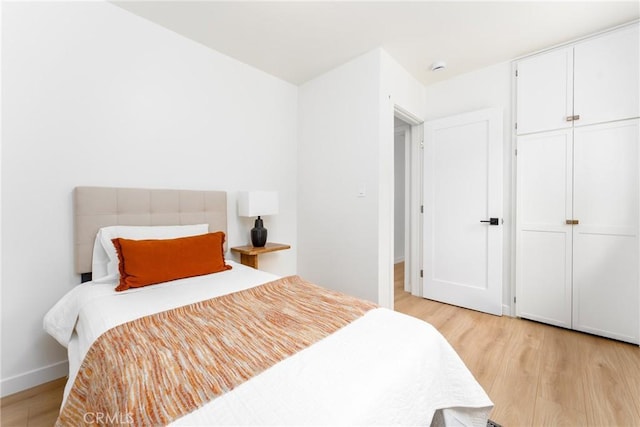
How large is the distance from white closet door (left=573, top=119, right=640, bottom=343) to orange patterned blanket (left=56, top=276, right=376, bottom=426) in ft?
7.51

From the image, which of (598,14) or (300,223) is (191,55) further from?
(598,14)

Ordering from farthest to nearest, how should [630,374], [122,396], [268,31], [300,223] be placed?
1. [300,223]
2. [268,31]
3. [630,374]
4. [122,396]

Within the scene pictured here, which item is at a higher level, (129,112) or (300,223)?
(129,112)

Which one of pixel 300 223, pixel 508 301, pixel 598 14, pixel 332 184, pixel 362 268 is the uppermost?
pixel 598 14

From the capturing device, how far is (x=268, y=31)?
2281 millimetres

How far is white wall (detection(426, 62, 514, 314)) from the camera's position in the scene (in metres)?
2.78

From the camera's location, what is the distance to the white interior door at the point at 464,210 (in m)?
2.78

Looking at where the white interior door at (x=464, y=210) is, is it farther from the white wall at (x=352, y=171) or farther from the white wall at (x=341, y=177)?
the white wall at (x=341, y=177)

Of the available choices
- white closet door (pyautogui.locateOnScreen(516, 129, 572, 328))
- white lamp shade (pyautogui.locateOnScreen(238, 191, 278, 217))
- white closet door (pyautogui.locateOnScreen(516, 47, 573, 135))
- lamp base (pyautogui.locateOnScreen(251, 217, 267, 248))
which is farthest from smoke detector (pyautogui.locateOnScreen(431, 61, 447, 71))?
lamp base (pyautogui.locateOnScreen(251, 217, 267, 248))

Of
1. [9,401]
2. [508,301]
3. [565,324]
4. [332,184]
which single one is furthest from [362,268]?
[9,401]

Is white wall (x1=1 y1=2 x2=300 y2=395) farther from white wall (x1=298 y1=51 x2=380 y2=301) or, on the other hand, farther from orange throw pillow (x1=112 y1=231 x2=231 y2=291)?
orange throw pillow (x1=112 y1=231 x2=231 y2=291)

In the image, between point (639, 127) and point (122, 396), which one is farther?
point (639, 127)

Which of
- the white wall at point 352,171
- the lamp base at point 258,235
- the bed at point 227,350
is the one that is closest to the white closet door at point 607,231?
the white wall at point 352,171

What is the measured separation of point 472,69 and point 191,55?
285 centimetres
